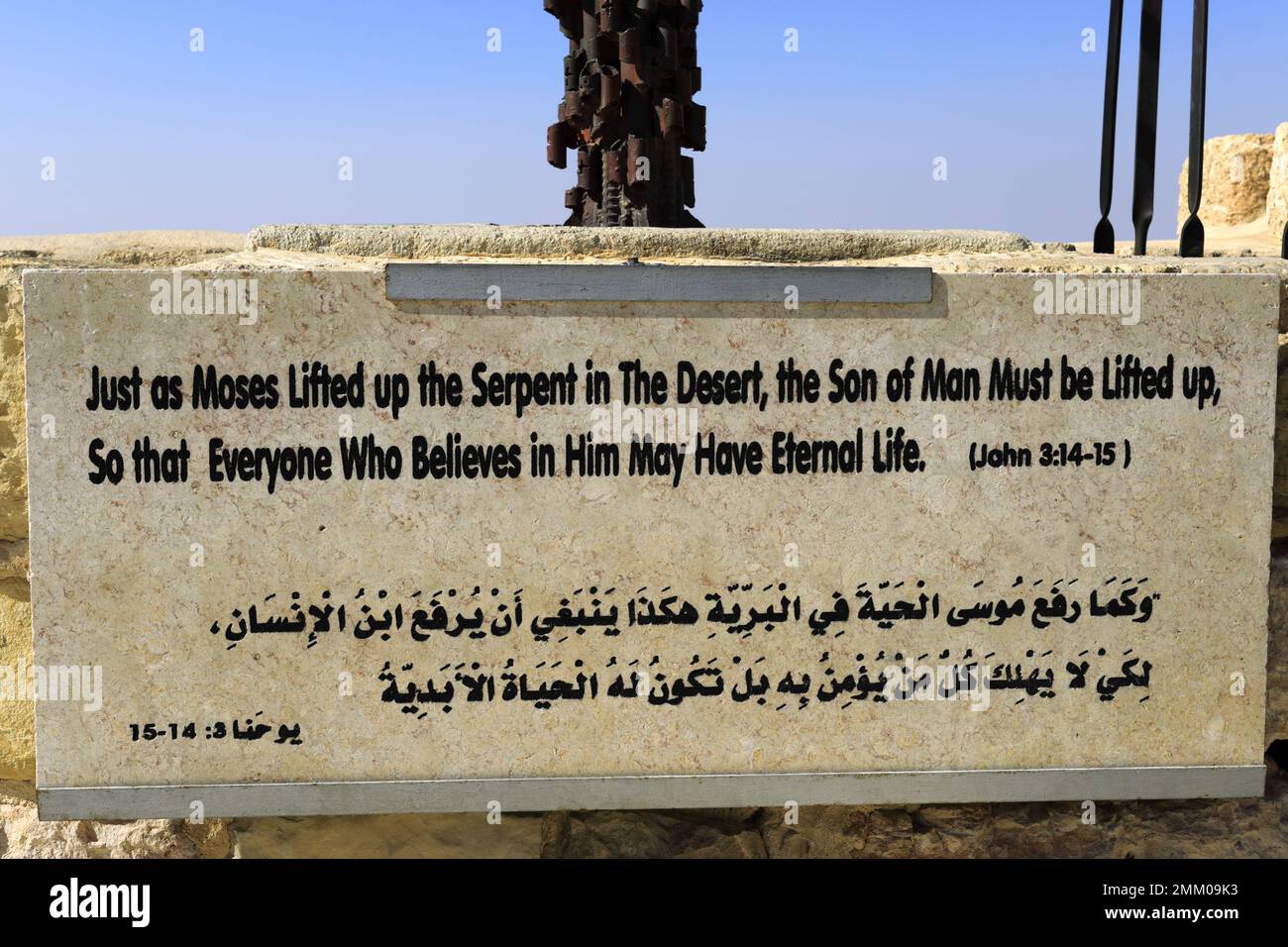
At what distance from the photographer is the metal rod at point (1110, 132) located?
11.2ft

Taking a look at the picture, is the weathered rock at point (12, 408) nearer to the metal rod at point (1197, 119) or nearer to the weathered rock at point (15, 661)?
the weathered rock at point (15, 661)

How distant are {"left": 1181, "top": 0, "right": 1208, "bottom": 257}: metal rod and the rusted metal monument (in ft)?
5.79

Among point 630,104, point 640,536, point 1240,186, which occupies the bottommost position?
point 640,536

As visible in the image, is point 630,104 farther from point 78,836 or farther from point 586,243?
point 78,836

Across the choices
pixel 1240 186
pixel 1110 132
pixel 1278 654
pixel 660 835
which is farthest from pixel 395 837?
pixel 1240 186

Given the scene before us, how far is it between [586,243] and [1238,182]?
11.5 m

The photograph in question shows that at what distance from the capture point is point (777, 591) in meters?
2.48

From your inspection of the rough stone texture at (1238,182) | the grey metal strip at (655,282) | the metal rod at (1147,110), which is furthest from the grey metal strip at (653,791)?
the rough stone texture at (1238,182)

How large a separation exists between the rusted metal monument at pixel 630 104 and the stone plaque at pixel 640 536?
1.69 m

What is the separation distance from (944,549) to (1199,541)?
2.16 ft

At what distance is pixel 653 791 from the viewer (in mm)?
2508

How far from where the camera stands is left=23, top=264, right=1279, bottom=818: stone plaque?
2389 millimetres

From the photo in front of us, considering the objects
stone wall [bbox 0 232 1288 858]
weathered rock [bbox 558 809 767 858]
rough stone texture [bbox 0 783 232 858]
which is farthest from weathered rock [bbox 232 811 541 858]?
rough stone texture [bbox 0 783 232 858]

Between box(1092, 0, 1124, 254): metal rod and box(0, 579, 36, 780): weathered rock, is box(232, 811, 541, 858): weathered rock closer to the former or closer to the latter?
box(0, 579, 36, 780): weathered rock
